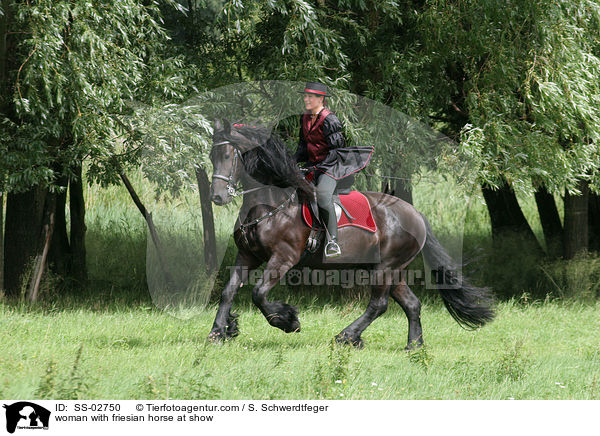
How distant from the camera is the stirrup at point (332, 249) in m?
7.77

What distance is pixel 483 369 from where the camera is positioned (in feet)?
22.1

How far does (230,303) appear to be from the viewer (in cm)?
754

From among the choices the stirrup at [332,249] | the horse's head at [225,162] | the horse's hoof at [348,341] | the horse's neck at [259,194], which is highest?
the horse's head at [225,162]

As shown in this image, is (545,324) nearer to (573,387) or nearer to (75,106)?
(573,387)

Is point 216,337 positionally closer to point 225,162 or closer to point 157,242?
point 225,162

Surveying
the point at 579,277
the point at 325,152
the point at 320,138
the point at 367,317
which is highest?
the point at 320,138

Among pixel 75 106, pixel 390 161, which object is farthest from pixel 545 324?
pixel 75 106

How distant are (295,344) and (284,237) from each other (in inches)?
57.1

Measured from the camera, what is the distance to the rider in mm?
7363

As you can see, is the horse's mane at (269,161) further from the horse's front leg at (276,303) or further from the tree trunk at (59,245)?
the tree trunk at (59,245)

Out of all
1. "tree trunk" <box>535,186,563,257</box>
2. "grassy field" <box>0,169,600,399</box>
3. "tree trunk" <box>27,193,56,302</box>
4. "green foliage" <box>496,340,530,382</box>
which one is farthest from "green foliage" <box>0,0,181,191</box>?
"tree trunk" <box>535,186,563,257</box>

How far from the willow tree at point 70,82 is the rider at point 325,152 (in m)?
2.76

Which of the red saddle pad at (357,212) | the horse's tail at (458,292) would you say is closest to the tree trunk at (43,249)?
the red saddle pad at (357,212)

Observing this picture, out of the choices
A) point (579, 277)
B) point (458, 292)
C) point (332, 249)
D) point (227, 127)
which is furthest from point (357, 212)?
point (579, 277)
